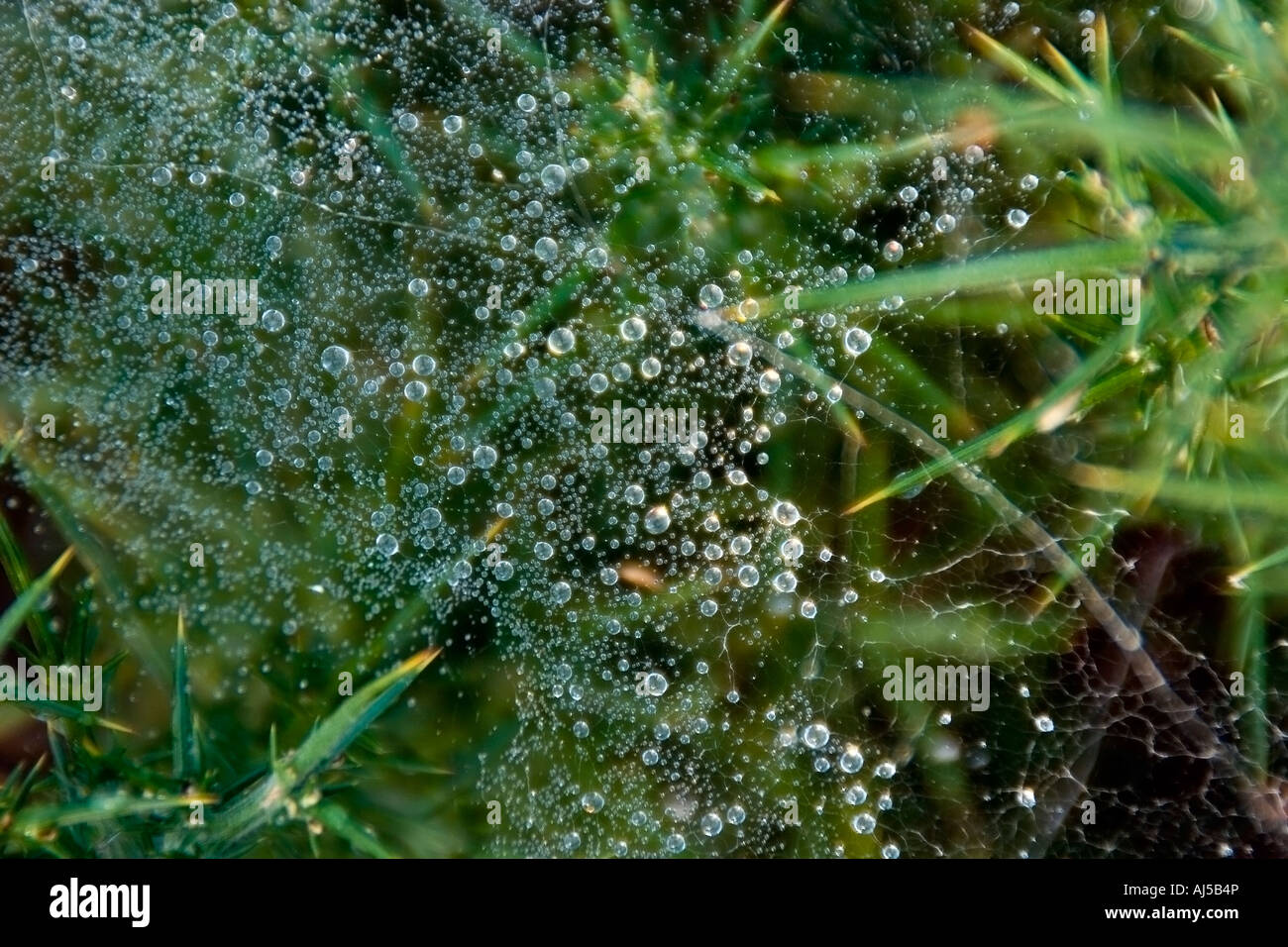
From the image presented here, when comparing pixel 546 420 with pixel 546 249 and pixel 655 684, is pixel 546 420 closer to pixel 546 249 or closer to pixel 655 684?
pixel 546 249

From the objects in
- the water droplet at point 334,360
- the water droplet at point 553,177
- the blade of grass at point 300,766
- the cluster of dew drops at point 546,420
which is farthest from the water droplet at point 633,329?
the blade of grass at point 300,766

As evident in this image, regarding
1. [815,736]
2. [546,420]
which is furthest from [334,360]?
[815,736]

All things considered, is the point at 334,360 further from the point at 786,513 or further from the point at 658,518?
the point at 786,513

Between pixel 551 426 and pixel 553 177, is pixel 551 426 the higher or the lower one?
the lower one

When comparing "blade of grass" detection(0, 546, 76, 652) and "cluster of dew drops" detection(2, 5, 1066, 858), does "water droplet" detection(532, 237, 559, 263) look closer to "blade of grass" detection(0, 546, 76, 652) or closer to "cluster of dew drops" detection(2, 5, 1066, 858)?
"cluster of dew drops" detection(2, 5, 1066, 858)

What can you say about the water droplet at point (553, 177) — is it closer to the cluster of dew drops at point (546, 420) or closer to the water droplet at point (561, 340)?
the cluster of dew drops at point (546, 420)

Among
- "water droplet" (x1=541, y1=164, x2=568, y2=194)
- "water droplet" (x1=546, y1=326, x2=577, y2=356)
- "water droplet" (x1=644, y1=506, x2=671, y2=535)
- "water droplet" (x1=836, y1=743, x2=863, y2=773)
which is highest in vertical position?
"water droplet" (x1=541, y1=164, x2=568, y2=194)

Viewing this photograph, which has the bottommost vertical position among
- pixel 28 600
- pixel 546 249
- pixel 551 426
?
pixel 28 600

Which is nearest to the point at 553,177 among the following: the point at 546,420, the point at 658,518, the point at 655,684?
the point at 546,420

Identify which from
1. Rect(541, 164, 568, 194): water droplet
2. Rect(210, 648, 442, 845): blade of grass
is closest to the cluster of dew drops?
Rect(541, 164, 568, 194): water droplet
